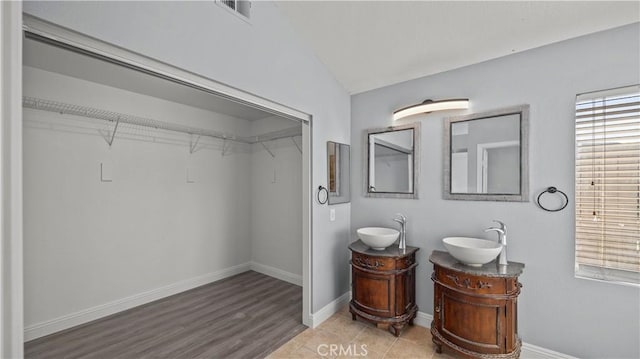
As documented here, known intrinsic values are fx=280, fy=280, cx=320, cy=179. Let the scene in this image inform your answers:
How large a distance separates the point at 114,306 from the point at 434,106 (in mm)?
3915

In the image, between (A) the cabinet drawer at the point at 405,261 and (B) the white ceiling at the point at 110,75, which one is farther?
(A) the cabinet drawer at the point at 405,261

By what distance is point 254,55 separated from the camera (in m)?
2.17

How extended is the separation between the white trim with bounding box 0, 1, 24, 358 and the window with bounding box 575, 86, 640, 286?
3.14m

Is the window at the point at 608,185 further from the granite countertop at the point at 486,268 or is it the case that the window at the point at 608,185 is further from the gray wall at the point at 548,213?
the granite countertop at the point at 486,268

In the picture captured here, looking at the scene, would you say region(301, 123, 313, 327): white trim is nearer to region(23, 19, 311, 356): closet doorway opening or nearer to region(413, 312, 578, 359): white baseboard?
region(23, 19, 311, 356): closet doorway opening

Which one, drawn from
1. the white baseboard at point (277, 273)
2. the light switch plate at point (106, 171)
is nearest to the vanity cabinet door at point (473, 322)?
the white baseboard at point (277, 273)

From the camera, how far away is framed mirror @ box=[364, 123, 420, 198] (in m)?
2.91

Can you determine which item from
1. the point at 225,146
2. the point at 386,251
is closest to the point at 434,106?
the point at 386,251

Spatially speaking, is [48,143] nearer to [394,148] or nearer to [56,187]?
[56,187]

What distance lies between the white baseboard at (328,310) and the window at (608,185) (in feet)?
7.05

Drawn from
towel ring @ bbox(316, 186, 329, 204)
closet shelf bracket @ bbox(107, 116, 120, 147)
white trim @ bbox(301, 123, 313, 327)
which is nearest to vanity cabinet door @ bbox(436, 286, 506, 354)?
white trim @ bbox(301, 123, 313, 327)

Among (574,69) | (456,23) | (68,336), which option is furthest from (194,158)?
(574,69)

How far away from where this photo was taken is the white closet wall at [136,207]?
2.62 m

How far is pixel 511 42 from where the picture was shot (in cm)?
226
